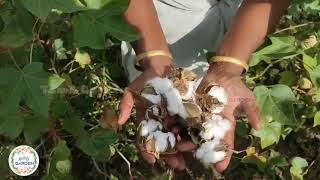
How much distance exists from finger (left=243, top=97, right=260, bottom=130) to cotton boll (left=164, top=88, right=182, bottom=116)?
0.13 meters

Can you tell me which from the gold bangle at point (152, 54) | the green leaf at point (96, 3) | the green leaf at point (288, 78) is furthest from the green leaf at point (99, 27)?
the green leaf at point (288, 78)

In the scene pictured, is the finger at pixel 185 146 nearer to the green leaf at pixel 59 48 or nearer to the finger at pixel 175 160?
the finger at pixel 175 160

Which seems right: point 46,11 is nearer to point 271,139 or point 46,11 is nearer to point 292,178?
point 271,139

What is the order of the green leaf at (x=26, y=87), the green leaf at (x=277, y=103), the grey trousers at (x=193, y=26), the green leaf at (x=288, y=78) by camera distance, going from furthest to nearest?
the green leaf at (x=288, y=78) → the grey trousers at (x=193, y=26) → the green leaf at (x=277, y=103) → the green leaf at (x=26, y=87)

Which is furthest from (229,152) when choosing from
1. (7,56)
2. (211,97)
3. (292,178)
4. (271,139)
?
(7,56)

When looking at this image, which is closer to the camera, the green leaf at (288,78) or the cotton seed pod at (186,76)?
the cotton seed pod at (186,76)

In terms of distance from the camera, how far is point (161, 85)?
977 millimetres

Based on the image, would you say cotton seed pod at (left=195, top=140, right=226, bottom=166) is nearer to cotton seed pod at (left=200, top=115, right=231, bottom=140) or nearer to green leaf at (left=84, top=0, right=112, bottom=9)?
cotton seed pod at (left=200, top=115, right=231, bottom=140)

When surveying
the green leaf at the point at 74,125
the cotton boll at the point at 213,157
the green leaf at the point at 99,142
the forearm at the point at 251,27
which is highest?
the forearm at the point at 251,27

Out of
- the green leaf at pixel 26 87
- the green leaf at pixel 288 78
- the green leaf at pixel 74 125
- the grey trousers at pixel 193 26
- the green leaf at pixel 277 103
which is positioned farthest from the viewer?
the green leaf at pixel 288 78

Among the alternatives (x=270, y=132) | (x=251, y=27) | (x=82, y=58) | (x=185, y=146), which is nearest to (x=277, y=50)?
(x=251, y=27)

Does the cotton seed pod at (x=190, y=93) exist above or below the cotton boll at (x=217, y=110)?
above

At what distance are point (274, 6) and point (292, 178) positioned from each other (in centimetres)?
38

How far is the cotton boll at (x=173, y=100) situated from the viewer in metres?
0.96
